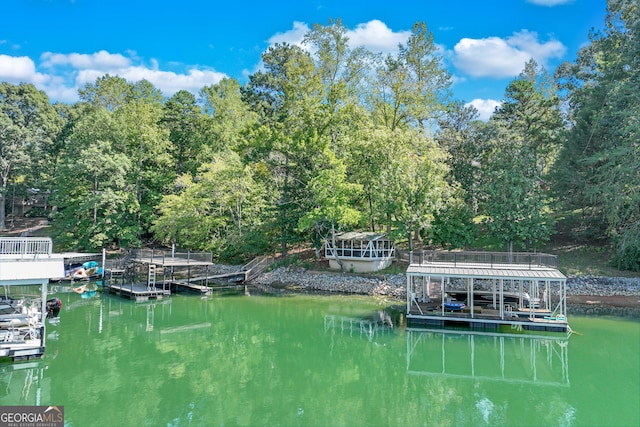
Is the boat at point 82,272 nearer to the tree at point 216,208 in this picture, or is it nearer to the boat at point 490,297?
the tree at point 216,208

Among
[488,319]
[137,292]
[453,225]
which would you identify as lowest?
[488,319]

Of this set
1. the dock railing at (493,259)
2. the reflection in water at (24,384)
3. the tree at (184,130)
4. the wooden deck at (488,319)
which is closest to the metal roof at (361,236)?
the dock railing at (493,259)

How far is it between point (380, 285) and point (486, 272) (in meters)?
10.3

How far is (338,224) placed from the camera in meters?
33.5

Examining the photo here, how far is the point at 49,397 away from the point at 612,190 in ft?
97.1

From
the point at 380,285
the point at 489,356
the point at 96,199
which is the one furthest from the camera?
the point at 96,199

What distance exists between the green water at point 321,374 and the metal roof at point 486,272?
2737 mm

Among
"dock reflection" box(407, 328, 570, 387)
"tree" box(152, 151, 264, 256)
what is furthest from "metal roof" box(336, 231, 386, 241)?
"dock reflection" box(407, 328, 570, 387)

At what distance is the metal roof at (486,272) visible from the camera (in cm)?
1962

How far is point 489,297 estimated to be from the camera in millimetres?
23656

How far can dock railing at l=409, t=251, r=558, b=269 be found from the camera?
22219mm

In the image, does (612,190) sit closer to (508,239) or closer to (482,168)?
(508,239)

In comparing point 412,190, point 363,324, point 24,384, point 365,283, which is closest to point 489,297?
point 363,324

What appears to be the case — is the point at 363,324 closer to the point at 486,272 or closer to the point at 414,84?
the point at 486,272
